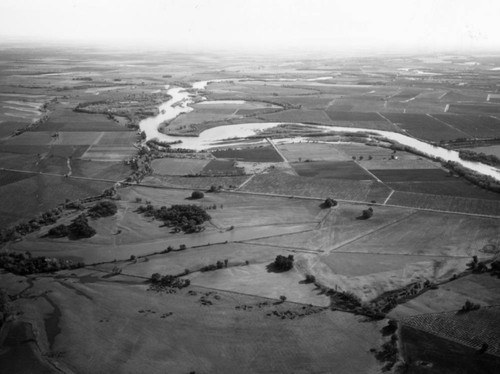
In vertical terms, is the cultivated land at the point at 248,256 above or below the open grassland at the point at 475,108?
below

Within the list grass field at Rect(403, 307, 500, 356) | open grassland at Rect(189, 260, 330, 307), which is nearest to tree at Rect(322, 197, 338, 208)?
open grassland at Rect(189, 260, 330, 307)

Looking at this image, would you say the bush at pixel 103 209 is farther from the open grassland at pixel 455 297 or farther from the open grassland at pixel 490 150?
the open grassland at pixel 490 150

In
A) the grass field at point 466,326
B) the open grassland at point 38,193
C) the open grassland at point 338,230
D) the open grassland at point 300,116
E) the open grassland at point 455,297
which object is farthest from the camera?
the open grassland at point 300,116

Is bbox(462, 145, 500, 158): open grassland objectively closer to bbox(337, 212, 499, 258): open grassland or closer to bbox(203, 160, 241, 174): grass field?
bbox(337, 212, 499, 258): open grassland

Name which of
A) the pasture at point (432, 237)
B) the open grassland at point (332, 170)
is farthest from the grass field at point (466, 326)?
the open grassland at point (332, 170)

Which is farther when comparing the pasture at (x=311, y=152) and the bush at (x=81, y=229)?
the pasture at (x=311, y=152)

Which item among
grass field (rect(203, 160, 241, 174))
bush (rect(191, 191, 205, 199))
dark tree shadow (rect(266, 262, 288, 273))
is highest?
grass field (rect(203, 160, 241, 174))

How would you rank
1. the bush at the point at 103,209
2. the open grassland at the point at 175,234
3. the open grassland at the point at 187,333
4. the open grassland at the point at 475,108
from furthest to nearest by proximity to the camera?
the open grassland at the point at 475,108, the bush at the point at 103,209, the open grassland at the point at 175,234, the open grassland at the point at 187,333
